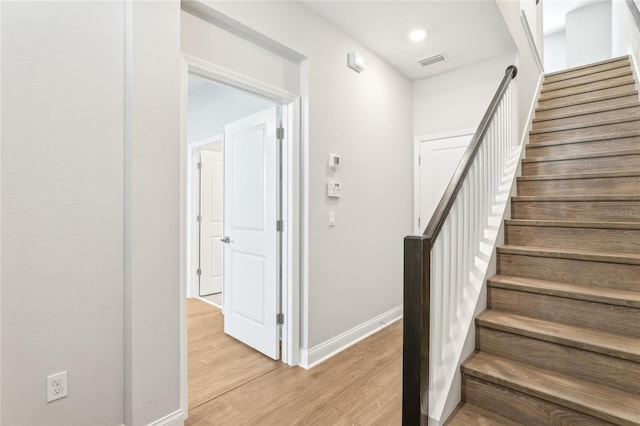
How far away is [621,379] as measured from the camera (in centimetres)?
138

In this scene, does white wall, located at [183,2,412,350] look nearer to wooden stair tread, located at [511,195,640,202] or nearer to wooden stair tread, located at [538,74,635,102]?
wooden stair tread, located at [511,195,640,202]

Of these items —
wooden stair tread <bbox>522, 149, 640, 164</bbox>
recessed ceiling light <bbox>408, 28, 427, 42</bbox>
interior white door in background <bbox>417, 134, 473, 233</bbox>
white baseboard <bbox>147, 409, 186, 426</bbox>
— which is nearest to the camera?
white baseboard <bbox>147, 409, 186, 426</bbox>

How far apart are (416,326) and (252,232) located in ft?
5.95

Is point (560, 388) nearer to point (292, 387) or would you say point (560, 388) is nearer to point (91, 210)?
point (292, 387)

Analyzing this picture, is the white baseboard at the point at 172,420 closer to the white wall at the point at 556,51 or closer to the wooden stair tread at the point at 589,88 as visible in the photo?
the wooden stair tread at the point at 589,88

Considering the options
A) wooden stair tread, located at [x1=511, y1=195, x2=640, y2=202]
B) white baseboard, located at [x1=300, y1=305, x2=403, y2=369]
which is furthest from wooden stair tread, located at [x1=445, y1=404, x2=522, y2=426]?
wooden stair tread, located at [x1=511, y1=195, x2=640, y2=202]

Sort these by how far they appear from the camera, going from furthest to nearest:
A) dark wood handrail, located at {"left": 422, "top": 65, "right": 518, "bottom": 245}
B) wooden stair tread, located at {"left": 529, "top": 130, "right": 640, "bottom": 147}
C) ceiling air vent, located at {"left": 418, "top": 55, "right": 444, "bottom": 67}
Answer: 1. ceiling air vent, located at {"left": 418, "top": 55, "right": 444, "bottom": 67}
2. wooden stair tread, located at {"left": 529, "top": 130, "right": 640, "bottom": 147}
3. dark wood handrail, located at {"left": 422, "top": 65, "right": 518, "bottom": 245}

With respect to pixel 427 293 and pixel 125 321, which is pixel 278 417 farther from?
pixel 427 293

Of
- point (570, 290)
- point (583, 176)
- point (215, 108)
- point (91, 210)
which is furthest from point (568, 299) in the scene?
point (215, 108)

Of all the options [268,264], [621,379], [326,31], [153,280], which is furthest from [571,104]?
[153,280]

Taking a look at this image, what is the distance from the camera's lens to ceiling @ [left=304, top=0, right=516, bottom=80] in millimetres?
2457

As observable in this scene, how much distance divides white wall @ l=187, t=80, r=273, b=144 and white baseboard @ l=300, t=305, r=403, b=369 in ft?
7.44

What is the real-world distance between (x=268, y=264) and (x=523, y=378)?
5.98ft

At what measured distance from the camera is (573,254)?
5.93 feet
